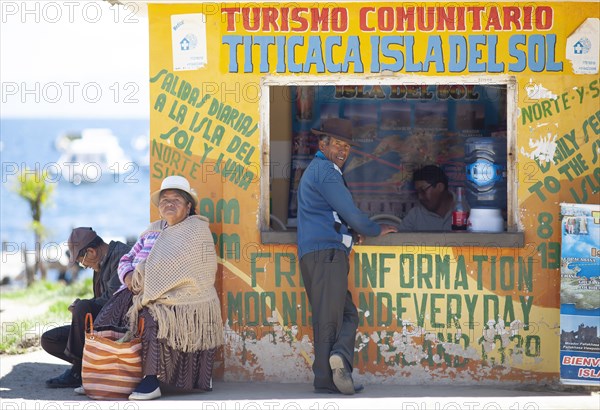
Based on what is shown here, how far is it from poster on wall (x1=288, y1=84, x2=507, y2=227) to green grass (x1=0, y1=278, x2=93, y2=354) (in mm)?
3035

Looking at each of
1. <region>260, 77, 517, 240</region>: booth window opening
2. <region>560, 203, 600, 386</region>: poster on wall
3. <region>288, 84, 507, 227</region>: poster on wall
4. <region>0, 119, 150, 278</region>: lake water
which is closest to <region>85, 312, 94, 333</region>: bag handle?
<region>260, 77, 517, 240</region>: booth window opening

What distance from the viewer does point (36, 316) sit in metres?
11.7

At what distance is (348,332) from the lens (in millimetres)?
7309

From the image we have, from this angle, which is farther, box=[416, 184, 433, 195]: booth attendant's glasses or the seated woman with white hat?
box=[416, 184, 433, 195]: booth attendant's glasses

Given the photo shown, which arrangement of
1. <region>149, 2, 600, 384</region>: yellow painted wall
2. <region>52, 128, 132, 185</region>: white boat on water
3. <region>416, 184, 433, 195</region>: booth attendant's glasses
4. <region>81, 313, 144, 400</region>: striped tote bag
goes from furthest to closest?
1. <region>52, 128, 132, 185</region>: white boat on water
2. <region>416, 184, 433, 195</region>: booth attendant's glasses
3. <region>149, 2, 600, 384</region>: yellow painted wall
4. <region>81, 313, 144, 400</region>: striped tote bag

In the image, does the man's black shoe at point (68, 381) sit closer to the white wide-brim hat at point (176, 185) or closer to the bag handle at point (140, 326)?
the bag handle at point (140, 326)

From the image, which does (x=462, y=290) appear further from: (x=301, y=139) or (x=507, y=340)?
(x=301, y=139)

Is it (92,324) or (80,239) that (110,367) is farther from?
(80,239)

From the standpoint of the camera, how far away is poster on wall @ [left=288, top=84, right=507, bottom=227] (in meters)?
9.02

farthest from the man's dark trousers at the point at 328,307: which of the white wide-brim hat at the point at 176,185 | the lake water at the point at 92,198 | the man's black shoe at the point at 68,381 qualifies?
the lake water at the point at 92,198

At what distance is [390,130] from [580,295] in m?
2.65

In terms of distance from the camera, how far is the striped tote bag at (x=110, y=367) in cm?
709

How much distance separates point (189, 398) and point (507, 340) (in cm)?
244

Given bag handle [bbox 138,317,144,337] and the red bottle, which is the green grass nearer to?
bag handle [bbox 138,317,144,337]
